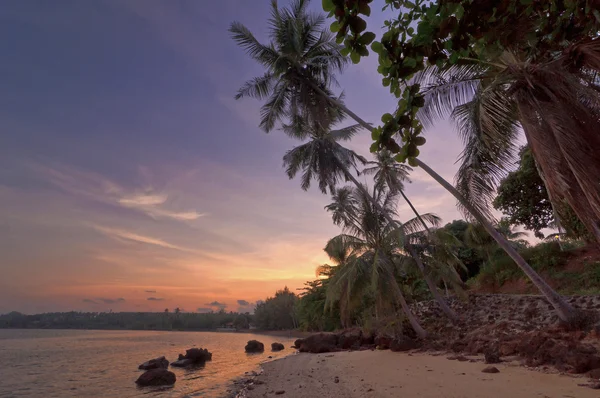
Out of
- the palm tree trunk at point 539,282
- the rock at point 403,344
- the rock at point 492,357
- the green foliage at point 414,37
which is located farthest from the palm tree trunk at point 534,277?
the green foliage at point 414,37

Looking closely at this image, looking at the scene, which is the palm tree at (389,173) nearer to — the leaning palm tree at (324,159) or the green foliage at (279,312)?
the leaning palm tree at (324,159)

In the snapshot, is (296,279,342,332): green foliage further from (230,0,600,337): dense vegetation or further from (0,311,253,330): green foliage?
(0,311,253,330): green foliage

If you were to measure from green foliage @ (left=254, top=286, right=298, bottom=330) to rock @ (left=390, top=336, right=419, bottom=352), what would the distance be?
47.1 meters

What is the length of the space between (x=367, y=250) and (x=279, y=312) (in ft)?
168

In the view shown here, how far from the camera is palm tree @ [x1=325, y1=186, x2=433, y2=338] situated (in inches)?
631

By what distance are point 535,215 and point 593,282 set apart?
4893 mm

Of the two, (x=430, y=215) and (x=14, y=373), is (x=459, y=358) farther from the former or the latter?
(x=14, y=373)

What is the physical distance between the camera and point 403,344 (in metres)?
14.3

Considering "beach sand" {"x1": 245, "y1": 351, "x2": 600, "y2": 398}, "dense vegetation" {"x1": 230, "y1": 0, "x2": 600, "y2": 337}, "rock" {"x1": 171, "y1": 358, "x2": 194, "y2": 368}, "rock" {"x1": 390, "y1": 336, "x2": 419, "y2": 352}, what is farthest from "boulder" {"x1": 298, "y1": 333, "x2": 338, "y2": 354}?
"beach sand" {"x1": 245, "y1": 351, "x2": 600, "y2": 398}

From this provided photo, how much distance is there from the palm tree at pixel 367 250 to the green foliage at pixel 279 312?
4434 cm

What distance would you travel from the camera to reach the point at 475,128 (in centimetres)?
903

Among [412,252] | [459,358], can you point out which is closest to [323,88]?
[412,252]

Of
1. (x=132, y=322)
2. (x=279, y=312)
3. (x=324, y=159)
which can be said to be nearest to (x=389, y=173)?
(x=324, y=159)

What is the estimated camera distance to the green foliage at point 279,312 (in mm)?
64188
